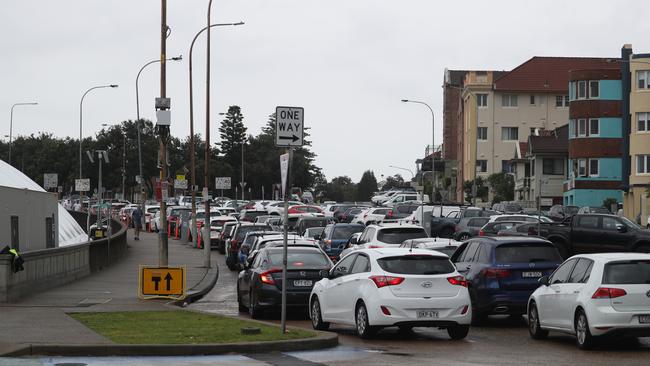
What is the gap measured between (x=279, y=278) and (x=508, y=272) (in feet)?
15.5

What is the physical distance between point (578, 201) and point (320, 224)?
33.0 meters

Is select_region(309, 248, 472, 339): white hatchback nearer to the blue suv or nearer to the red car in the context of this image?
the blue suv

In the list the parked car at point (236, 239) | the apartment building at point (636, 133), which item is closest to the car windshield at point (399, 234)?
the parked car at point (236, 239)

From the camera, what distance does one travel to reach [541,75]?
102m

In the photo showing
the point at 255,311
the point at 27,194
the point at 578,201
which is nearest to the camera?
the point at 255,311

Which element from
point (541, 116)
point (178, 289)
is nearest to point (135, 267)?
point (178, 289)

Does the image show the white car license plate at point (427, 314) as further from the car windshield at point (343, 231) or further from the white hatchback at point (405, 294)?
the car windshield at point (343, 231)

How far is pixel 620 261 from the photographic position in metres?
15.9

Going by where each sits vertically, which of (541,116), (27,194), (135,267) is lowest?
(135,267)

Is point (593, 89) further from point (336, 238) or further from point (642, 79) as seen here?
point (336, 238)

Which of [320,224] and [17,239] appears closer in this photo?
[17,239]

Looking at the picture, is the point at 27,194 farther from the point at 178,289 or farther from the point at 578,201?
the point at 578,201

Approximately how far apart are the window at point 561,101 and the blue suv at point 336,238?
6807 centimetres

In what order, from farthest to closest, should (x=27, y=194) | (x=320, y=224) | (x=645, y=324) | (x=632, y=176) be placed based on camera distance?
1. (x=632, y=176)
2. (x=320, y=224)
3. (x=27, y=194)
4. (x=645, y=324)
